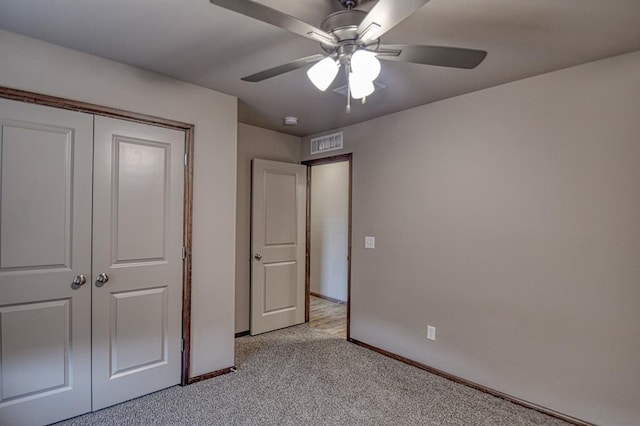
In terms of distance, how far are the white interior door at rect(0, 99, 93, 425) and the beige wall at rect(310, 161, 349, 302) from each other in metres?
3.69

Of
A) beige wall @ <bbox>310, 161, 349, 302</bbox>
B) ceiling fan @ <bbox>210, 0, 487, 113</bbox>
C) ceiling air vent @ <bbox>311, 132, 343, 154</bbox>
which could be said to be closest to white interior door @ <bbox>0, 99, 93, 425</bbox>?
ceiling fan @ <bbox>210, 0, 487, 113</bbox>

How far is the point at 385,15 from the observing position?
3.91 feet

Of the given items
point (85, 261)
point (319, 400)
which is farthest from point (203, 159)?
point (319, 400)

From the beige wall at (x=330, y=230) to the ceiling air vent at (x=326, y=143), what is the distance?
3.99 feet

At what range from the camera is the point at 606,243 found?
213cm

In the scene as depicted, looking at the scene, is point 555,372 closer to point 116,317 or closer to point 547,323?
point 547,323

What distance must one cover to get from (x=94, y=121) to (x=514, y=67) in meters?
2.87

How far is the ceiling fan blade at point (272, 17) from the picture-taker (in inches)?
45.5

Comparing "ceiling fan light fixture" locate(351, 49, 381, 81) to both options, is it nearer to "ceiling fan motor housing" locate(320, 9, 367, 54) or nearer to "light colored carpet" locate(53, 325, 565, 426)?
"ceiling fan motor housing" locate(320, 9, 367, 54)

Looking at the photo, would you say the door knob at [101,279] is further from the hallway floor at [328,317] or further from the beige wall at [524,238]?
the hallway floor at [328,317]

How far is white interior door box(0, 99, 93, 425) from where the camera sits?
198 cm

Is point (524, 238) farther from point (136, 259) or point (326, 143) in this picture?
point (136, 259)

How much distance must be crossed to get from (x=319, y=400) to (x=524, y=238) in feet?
6.33

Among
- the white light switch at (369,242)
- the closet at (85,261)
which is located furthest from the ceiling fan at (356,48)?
the white light switch at (369,242)
